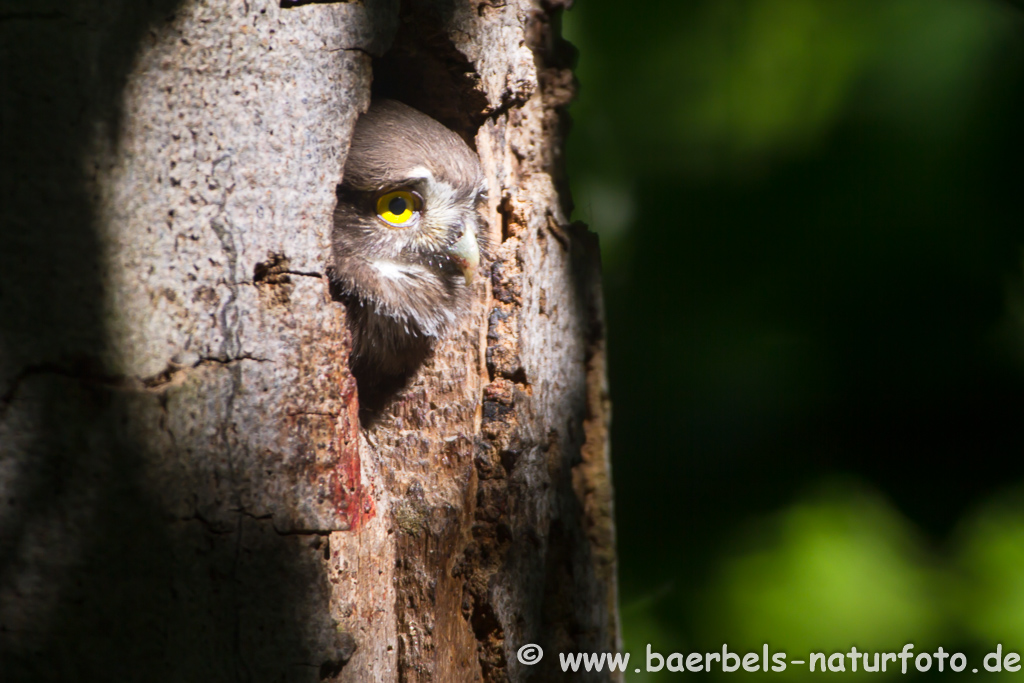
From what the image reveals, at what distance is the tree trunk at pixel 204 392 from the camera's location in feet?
2.84

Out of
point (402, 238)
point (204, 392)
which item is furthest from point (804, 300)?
point (204, 392)

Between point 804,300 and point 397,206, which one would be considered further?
point 804,300

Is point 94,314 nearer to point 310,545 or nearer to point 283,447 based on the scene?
point 283,447

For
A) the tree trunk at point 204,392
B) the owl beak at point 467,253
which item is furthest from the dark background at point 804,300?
the tree trunk at point 204,392

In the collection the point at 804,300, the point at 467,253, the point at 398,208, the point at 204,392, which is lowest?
the point at 204,392

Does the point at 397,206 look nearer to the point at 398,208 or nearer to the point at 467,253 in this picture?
the point at 398,208

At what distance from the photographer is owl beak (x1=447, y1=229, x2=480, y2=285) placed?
1.63 m

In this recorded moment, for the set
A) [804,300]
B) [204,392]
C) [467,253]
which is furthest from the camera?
[804,300]

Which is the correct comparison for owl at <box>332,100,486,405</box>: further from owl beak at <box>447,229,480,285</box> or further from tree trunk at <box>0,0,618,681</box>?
tree trunk at <box>0,0,618,681</box>

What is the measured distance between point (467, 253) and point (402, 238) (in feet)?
0.67

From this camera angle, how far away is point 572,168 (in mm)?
2596

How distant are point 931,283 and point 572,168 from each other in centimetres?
138

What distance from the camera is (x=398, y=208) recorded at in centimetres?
172

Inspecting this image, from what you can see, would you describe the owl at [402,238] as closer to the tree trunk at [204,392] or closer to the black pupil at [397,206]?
the black pupil at [397,206]
